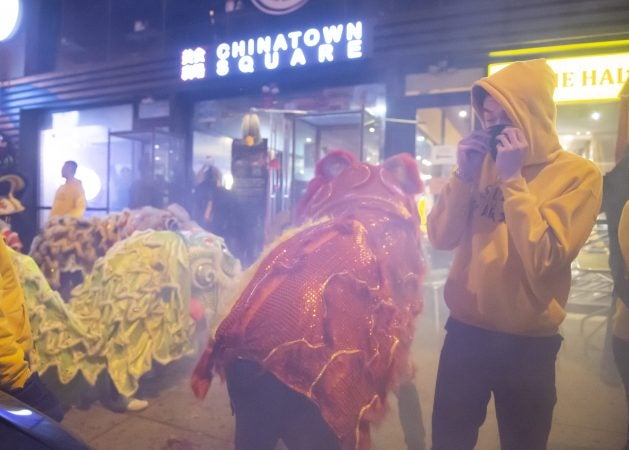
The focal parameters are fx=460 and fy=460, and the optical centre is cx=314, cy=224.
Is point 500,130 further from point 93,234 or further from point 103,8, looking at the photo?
point 103,8

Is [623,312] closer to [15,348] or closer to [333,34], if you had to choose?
[15,348]

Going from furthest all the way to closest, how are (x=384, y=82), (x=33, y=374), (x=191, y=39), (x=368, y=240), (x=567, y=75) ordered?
(x=191, y=39), (x=384, y=82), (x=567, y=75), (x=33, y=374), (x=368, y=240)

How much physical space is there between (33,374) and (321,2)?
6605 millimetres

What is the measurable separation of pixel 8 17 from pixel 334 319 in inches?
454

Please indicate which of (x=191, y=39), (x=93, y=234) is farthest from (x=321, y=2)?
(x=93, y=234)

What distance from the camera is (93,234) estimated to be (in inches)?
175

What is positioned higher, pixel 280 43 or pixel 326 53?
pixel 280 43

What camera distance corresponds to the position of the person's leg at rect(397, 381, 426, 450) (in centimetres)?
264

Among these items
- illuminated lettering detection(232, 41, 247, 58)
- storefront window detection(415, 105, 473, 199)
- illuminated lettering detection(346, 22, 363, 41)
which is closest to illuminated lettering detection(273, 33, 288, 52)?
illuminated lettering detection(232, 41, 247, 58)

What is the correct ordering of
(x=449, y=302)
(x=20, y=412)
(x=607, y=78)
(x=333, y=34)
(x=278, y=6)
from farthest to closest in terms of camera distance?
1. (x=278, y=6)
2. (x=333, y=34)
3. (x=607, y=78)
4. (x=449, y=302)
5. (x=20, y=412)

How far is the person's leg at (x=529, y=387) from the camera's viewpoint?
171cm

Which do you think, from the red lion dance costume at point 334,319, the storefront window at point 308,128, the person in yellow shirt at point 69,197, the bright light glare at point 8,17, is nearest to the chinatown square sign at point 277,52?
the storefront window at point 308,128

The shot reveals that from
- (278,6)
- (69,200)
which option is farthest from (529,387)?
(278,6)

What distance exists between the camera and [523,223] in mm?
1577
